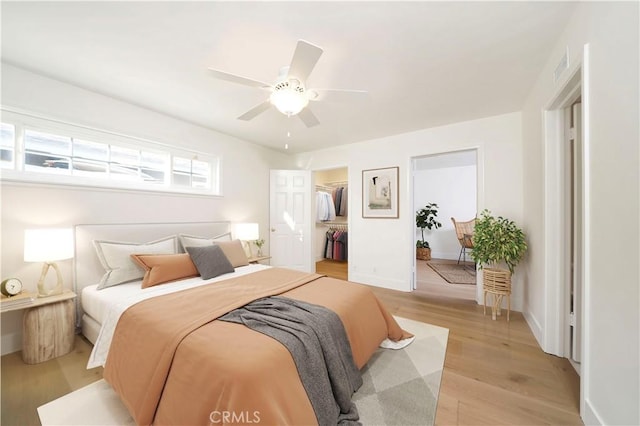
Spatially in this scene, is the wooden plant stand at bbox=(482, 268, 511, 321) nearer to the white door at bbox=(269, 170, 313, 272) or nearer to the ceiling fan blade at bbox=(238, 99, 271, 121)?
the white door at bbox=(269, 170, 313, 272)

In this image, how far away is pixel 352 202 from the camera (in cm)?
426

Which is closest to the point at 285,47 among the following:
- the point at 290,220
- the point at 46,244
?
the point at 46,244

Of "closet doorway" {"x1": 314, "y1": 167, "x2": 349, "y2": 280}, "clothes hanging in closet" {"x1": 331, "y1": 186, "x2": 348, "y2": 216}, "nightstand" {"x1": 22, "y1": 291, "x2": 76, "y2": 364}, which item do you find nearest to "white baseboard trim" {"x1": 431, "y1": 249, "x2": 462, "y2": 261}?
"closet doorway" {"x1": 314, "y1": 167, "x2": 349, "y2": 280}

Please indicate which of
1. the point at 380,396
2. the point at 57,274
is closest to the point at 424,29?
the point at 380,396

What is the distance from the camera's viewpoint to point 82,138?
2477 millimetres

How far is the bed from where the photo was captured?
1.01 m

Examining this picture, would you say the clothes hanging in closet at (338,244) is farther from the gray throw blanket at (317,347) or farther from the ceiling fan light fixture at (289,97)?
the ceiling fan light fixture at (289,97)

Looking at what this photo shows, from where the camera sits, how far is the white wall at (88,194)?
2035 millimetres

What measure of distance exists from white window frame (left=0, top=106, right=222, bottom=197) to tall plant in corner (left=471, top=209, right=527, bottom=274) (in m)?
3.63

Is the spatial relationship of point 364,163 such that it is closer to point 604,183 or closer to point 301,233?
point 301,233

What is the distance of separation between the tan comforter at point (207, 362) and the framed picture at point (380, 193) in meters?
2.32

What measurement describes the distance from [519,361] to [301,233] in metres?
3.36

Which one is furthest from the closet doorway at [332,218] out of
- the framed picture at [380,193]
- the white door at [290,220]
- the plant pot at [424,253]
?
the plant pot at [424,253]

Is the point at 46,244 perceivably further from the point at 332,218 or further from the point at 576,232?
the point at 332,218
